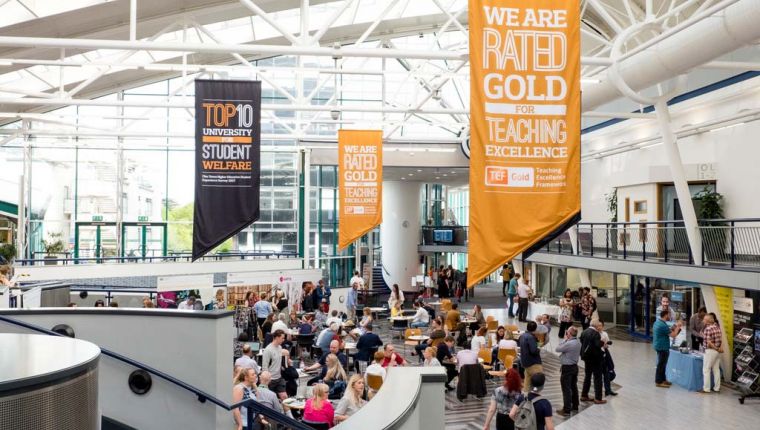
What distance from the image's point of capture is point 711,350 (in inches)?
519

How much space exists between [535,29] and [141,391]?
16.5 feet

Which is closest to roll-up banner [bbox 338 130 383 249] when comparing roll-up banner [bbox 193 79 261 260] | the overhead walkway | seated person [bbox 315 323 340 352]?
seated person [bbox 315 323 340 352]

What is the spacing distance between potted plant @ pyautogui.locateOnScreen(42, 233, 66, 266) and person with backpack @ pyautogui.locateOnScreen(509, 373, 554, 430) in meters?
22.7

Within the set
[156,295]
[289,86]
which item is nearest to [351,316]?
[156,295]

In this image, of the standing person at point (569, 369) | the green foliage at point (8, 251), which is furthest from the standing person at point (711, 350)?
the green foliage at point (8, 251)

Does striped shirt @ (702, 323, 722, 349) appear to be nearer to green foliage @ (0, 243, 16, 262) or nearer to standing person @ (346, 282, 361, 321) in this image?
standing person @ (346, 282, 361, 321)

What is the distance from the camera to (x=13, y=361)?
3.18 m

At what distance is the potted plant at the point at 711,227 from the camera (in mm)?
14125

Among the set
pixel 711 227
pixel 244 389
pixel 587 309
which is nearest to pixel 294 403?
pixel 244 389

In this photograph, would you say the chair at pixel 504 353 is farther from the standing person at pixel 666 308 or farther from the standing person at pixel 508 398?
the standing person at pixel 508 398

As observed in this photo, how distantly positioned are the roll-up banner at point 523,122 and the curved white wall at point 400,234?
2617 centimetres

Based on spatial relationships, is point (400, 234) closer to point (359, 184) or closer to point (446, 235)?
Result: point (446, 235)

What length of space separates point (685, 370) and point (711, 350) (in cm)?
67

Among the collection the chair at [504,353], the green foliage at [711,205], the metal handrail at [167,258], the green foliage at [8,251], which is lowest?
the chair at [504,353]
